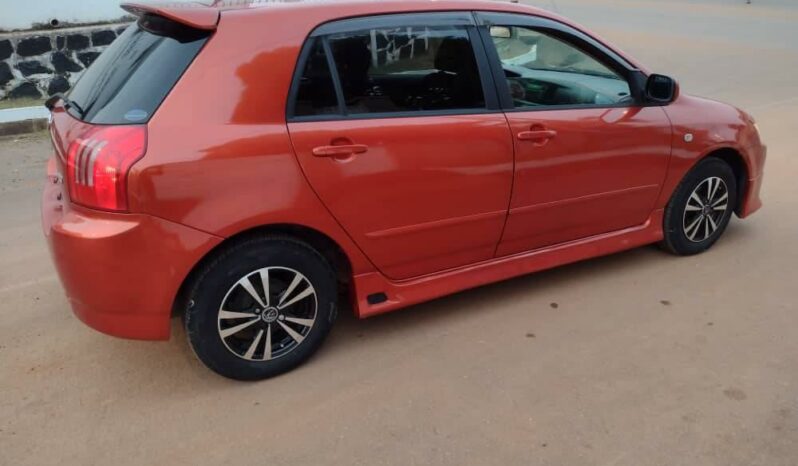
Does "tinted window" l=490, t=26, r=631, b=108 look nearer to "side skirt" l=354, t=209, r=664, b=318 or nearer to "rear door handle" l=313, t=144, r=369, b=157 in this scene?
"side skirt" l=354, t=209, r=664, b=318

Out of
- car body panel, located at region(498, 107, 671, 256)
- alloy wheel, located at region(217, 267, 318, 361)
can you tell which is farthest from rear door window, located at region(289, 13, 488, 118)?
alloy wheel, located at region(217, 267, 318, 361)

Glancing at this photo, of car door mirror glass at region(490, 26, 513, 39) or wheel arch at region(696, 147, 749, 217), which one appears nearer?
car door mirror glass at region(490, 26, 513, 39)

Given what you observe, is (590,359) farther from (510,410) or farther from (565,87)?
(565,87)

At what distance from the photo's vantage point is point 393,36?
3.31 meters

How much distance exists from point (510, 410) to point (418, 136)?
131cm

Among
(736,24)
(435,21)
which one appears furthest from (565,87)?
(736,24)

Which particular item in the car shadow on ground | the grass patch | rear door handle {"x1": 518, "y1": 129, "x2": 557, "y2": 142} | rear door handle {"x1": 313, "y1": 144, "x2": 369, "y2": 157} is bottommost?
the grass patch

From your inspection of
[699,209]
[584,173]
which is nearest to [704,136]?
[699,209]

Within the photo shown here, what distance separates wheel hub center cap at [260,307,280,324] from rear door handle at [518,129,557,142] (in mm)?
1503

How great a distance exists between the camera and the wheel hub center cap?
306cm

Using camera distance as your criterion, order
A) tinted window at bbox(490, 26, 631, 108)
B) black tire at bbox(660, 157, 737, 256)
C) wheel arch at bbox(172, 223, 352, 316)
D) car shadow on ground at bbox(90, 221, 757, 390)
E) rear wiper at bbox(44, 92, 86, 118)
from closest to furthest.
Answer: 1. wheel arch at bbox(172, 223, 352, 316)
2. rear wiper at bbox(44, 92, 86, 118)
3. car shadow on ground at bbox(90, 221, 757, 390)
4. tinted window at bbox(490, 26, 631, 108)
5. black tire at bbox(660, 157, 737, 256)

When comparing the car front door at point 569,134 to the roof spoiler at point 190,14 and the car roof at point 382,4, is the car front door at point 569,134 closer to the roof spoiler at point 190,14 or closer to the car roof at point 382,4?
the car roof at point 382,4

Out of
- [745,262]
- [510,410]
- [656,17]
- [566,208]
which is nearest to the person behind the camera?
[510,410]

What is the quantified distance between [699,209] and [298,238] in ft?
8.86
